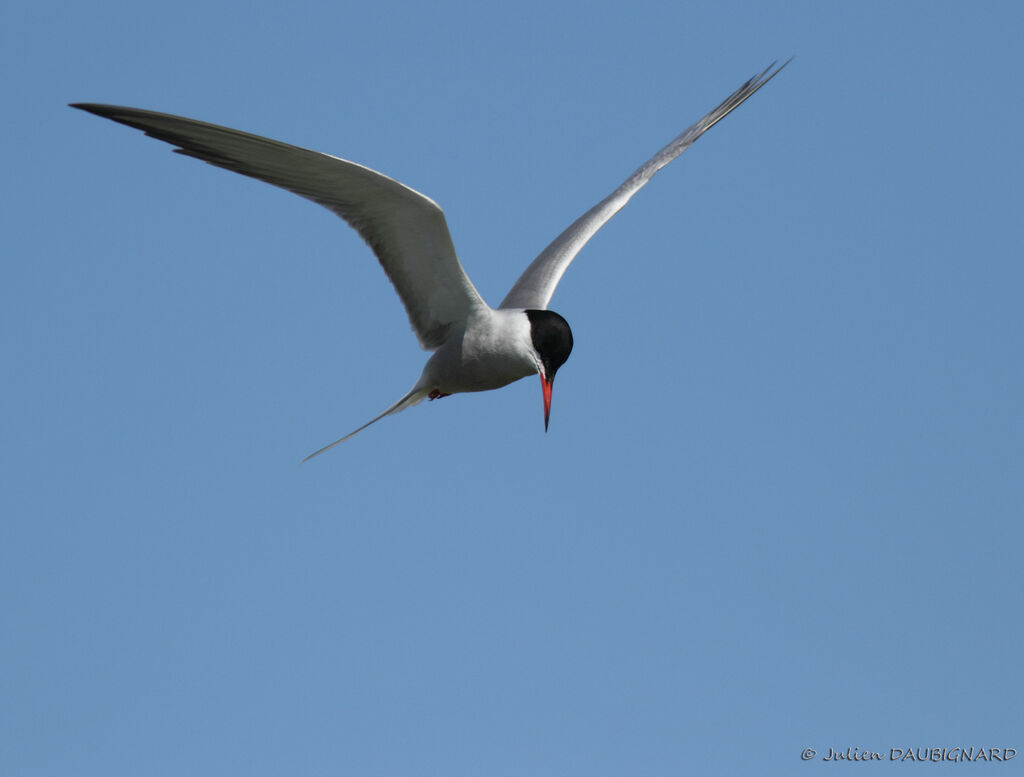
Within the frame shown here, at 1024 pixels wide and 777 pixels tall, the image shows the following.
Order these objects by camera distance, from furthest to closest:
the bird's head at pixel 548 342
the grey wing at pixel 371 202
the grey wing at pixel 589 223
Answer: the grey wing at pixel 589 223 < the bird's head at pixel 548 342 < the grey wing at pixel 371 202

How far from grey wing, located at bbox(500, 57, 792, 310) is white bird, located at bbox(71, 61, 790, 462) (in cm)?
2

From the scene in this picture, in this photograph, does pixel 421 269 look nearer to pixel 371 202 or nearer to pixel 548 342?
pixel 371 202

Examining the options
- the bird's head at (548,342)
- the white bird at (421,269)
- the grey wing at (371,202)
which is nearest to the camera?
the grey wing at (371,202)

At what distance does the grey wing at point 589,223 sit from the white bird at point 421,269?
0.7 inches

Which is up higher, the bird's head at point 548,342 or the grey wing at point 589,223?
the grey wing at point 589,223

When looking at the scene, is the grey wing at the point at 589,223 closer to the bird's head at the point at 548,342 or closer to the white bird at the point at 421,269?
the white bird at the point at 421,269

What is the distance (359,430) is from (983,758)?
464cm

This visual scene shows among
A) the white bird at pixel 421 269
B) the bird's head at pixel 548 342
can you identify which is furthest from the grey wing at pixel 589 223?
the bird's head at pixel 548 342

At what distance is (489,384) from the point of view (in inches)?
290

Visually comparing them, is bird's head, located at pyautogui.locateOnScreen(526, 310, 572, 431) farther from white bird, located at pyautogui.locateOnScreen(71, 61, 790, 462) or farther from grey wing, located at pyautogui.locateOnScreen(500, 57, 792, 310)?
grey wing, located at pyautogui.locateOnScreen(500, 57, 792, 310)

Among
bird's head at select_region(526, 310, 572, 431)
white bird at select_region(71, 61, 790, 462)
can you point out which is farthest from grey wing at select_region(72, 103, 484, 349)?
bird's head at select_region(526, 310, 572, 431)

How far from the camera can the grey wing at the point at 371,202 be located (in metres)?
5.71

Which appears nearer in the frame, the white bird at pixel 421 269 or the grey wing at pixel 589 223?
the white bird at pixel 421 269

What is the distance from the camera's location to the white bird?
5840 millimetres
